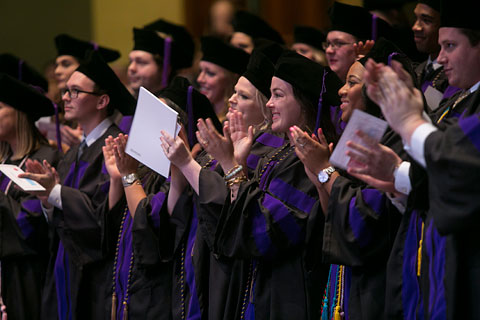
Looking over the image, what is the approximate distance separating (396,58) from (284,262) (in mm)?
1158

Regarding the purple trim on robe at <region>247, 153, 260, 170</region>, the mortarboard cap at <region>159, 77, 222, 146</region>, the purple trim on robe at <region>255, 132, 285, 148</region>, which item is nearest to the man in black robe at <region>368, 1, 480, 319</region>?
the purple trim on robe at <region>255, 132, 285, 148</region>

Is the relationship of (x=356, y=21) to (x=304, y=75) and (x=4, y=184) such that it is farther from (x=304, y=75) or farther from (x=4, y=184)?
(x=4, y=184)

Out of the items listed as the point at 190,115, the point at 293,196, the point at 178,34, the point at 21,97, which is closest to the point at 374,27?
the point at 190,115

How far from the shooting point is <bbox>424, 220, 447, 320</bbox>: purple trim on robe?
3.04 meters

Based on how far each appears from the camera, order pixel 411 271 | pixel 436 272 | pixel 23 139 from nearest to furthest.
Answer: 1. pixel 436 272
2. pixel 411 271
3. pixel 23 139

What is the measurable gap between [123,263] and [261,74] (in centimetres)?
146

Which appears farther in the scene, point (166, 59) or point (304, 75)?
point (166, 59)

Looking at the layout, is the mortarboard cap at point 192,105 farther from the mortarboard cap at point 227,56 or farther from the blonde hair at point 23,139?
the blonde hair at point 23,139

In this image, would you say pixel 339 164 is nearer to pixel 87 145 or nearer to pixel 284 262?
pixel 284 262

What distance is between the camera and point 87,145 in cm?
544

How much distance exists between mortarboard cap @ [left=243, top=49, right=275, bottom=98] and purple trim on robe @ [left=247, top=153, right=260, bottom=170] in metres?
0.39

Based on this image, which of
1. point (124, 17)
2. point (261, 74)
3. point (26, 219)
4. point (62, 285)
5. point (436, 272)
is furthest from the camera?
point (124, 17)

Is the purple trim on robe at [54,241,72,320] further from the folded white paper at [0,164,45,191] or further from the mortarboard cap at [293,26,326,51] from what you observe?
the mortarboard cap at [293,26,326,51]

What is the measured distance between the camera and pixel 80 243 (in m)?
5.11
